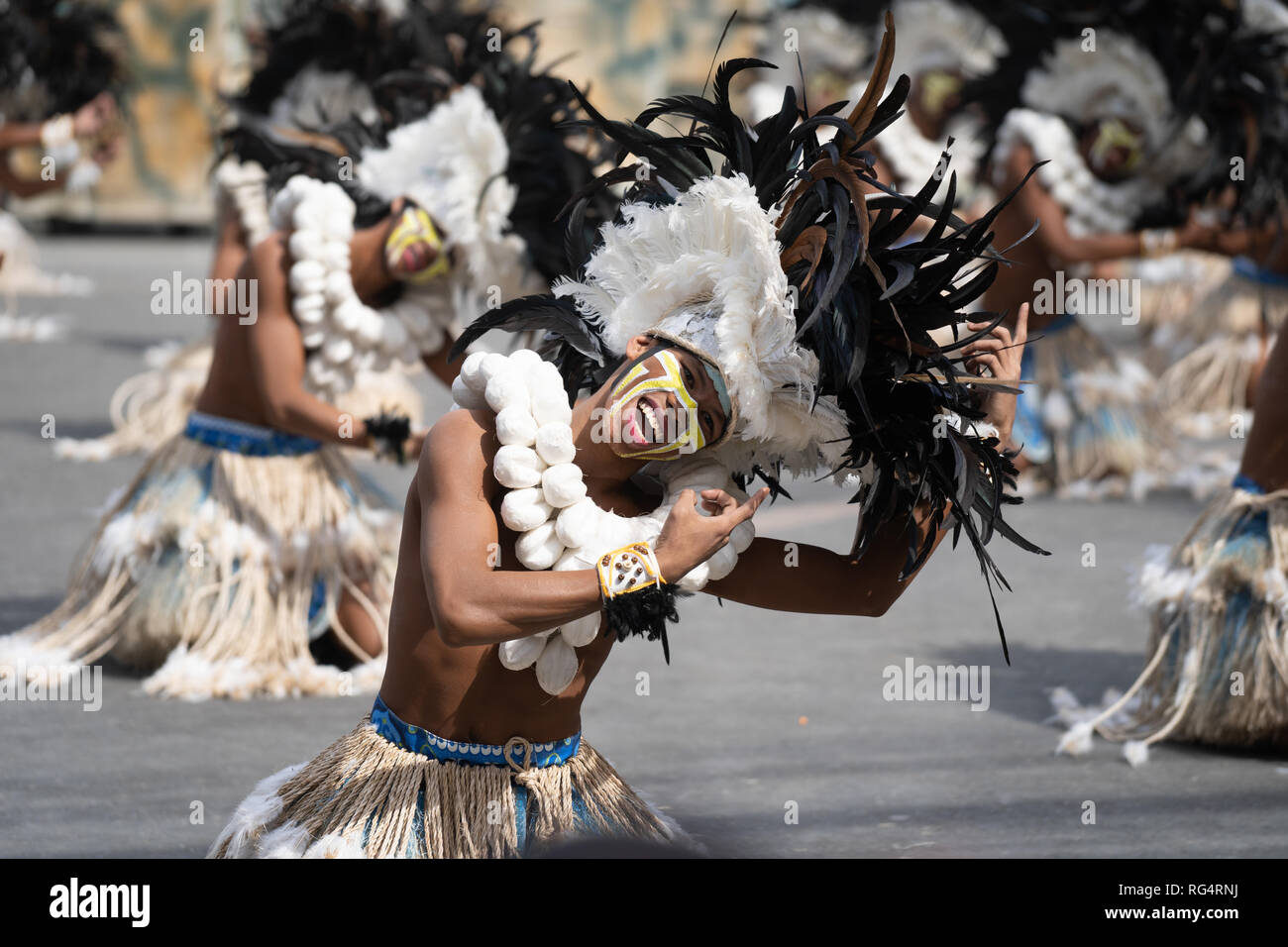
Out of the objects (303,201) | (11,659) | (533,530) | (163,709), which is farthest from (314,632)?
(533,530)

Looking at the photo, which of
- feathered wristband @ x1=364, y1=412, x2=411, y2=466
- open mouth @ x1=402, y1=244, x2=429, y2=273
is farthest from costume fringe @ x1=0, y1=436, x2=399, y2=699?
open mouth @ x1=402, y1=244, x2=429, y2=273

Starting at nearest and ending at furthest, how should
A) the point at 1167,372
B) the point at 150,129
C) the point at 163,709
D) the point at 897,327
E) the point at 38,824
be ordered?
the point at 897,327
the point at 38,824
the point at 163,709
the point at 1167,372
the point at 150,129

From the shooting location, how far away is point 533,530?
2568 mm

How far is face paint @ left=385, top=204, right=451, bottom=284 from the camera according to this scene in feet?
14.3

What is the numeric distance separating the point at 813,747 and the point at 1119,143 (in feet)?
11.5

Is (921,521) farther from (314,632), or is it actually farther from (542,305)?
(314,632)

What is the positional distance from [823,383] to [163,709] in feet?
8.07

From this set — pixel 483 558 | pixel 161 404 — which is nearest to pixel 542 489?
pixel 483 558

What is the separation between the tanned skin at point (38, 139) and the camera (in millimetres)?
7820

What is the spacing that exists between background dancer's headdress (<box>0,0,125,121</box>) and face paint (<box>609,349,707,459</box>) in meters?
6.44

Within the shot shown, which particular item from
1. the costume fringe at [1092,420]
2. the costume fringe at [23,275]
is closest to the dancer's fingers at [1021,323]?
the costume fringe at [1092,420]

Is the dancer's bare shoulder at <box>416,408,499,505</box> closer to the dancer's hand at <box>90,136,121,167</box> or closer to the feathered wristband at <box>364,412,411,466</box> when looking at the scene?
the feathered wristband at <box>364,412,411,466</box>

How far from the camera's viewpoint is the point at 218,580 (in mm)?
4590

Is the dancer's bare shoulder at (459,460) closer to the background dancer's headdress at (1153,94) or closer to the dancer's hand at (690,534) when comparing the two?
the dancer's hand at (690,534)
